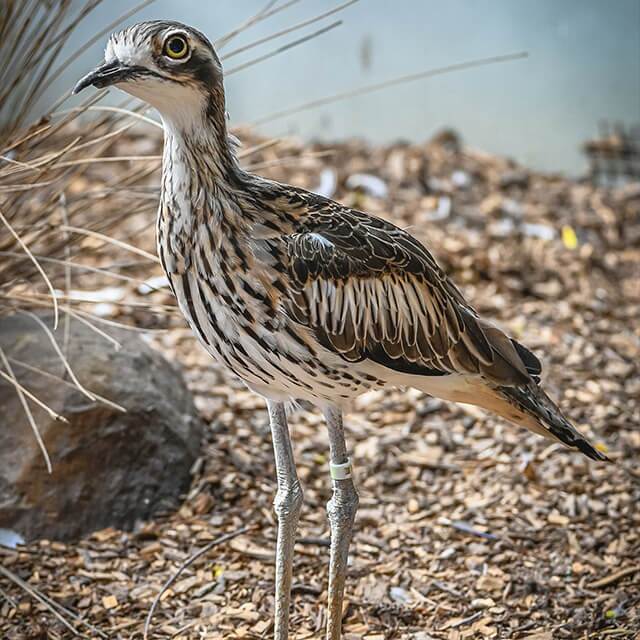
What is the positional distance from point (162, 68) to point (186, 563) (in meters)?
1.39

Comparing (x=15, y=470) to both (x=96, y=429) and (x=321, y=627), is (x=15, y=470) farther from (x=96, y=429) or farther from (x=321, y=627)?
(x=321, y=627)

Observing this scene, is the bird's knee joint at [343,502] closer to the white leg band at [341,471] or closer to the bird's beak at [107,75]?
the white leg band at [341,471]

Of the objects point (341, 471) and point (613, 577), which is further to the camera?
point (613, 577)

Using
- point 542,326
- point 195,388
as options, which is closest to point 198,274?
point 195,388

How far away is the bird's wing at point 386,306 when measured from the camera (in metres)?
2.00

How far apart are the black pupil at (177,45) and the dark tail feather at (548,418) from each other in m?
1.06

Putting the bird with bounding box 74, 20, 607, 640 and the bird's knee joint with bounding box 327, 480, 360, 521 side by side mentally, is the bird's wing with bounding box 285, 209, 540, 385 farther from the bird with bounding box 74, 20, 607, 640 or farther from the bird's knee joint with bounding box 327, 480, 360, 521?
the bird's knee joint with bounding box 327, 480, 360, 521

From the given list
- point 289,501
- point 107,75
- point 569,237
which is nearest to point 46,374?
point 289,501

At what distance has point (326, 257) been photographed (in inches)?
79.4

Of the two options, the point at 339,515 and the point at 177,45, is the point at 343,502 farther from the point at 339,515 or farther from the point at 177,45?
the point at 177,45

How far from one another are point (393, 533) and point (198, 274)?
1268 mm

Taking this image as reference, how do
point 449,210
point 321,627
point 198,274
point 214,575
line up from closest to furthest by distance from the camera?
point 198,274 < point 321,627 < point 214,575 < point 449,210

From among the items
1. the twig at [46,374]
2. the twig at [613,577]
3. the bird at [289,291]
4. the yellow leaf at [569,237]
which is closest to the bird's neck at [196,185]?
the bird at [289,291]

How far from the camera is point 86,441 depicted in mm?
2736
